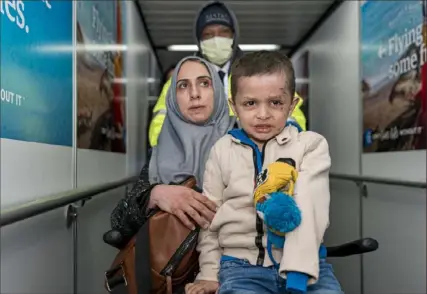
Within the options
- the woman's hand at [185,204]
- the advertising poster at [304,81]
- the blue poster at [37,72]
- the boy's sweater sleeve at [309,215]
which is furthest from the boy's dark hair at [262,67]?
the advertising poster at [304,81]

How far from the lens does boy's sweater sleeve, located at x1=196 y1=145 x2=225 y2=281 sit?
165 centimetres

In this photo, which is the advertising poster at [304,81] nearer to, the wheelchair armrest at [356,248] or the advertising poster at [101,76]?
the advertising poster at [101,76]

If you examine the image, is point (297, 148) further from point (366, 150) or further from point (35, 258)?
point (366, 150)

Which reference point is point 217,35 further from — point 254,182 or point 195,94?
point 254,182

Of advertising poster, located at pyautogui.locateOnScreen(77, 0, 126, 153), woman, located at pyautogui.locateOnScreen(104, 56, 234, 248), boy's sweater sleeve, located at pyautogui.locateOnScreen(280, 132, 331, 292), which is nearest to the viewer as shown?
boy's sweater sleeve, located at pyautogui.locateOnScreen(280, 132, 331, 292)

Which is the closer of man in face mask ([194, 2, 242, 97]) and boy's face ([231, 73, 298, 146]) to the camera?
boy's face ([231, 73, 298, 146])

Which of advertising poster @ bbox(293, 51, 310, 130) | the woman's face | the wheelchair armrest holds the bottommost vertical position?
the wheelchair armrest

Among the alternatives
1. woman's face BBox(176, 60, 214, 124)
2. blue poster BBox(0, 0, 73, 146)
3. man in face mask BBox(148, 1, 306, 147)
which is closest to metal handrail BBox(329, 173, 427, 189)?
man in face mask BBox(148, 1, 306, 147)

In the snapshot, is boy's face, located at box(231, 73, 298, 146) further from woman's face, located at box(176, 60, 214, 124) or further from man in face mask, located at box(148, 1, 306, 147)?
man in face mask, located at box(148, 1, 306, 147)

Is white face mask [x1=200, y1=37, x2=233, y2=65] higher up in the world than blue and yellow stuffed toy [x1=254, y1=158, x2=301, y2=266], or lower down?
higher up

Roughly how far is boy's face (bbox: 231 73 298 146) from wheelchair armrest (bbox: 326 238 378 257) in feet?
1.32

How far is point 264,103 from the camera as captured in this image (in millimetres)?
1561

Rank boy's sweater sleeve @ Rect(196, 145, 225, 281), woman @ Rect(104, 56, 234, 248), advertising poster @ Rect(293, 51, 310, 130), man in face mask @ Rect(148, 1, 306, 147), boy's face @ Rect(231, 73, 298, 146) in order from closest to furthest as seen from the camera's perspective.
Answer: boy's face @ Rect(231, 73, 298, 146)
boy's sweater sleeve @ Rect(196, 145, 225, 281)
woman @ Rect(104, 56, 234, 248)
man in face mask @ Rect(148, 1, 306, 147)
advertising poster @ Rect(293, 51, 310, 130)

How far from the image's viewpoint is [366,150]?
3.92 m
